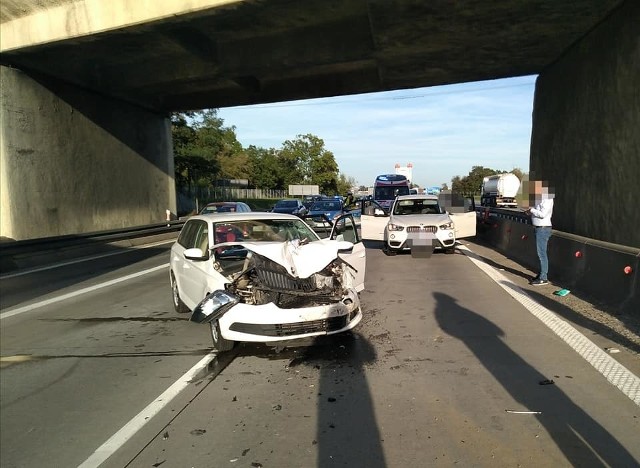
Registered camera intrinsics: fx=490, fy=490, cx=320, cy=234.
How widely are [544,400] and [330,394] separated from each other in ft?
5.92

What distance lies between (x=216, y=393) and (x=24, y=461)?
154 cm

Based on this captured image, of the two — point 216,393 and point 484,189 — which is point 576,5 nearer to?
point 216,393

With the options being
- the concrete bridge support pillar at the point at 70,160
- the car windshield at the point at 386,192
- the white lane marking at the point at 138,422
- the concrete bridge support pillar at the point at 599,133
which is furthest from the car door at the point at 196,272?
the car windshield at the point at 386,192

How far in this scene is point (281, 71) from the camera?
15.7 metres

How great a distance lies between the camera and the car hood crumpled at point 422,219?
13161 millimetres

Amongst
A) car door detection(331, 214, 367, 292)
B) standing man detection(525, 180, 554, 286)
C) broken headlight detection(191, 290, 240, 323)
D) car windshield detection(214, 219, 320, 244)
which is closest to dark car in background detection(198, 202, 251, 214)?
car door detection(331, 214, 367, 292)

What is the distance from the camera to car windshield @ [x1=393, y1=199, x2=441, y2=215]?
14.6 m

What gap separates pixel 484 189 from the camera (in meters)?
48.8

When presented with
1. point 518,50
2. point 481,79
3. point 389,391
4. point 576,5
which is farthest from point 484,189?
point 389,391

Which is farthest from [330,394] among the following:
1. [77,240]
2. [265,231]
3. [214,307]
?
[77,240]

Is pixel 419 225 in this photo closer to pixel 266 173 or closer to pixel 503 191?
pixel 503 191

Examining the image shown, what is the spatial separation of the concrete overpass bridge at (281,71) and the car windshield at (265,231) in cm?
551

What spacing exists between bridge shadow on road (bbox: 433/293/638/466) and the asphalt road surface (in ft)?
0.05

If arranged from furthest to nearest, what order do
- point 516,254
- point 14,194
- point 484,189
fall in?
point 484,189, point 14,194, point 516,254
